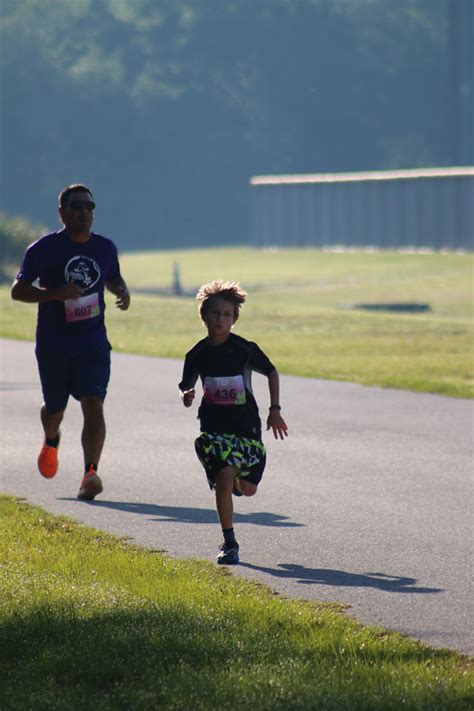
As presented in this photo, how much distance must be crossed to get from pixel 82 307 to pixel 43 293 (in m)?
0.25

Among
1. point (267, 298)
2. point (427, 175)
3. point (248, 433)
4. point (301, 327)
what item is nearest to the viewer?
point (248, 433)

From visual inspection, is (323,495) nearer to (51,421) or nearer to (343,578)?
(51,421)

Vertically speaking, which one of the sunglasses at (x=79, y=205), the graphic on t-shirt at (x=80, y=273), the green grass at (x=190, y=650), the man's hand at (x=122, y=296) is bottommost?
the green grass at (x=190, y=650)

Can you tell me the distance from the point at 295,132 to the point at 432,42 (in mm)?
13098

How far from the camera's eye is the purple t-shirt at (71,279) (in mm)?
9000

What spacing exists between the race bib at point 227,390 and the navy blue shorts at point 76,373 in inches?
71.6

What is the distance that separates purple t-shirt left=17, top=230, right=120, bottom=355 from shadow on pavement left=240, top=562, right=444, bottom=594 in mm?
2251

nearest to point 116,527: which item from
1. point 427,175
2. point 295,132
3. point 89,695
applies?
point 89,695

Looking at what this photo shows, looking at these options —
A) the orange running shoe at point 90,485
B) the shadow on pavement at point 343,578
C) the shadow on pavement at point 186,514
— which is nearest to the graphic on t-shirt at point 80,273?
the orange running shoe at point 90,485

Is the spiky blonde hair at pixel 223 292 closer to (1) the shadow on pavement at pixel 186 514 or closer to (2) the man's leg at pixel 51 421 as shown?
(1) the shadow on pavement at pixel 186 514

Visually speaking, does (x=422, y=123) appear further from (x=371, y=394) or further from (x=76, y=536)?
(x=76, y=536)

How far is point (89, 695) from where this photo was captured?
5.15 metres

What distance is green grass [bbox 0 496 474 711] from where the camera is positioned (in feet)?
16.6

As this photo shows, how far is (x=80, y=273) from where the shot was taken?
9008 millimetres
